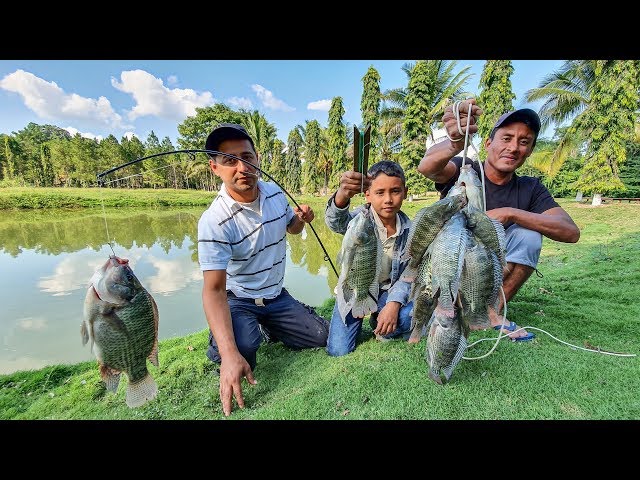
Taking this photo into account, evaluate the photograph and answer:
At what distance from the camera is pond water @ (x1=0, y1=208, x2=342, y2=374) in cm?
516

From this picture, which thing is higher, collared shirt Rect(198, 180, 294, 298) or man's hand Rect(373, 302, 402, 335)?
collared shirt Rect(198, 180, 294, 298)

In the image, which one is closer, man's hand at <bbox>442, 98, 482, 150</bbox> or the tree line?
man's hand at <bbox>442, 98, 482, 150</bbox>

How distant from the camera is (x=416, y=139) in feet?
70.4

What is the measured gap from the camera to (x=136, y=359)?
212cm

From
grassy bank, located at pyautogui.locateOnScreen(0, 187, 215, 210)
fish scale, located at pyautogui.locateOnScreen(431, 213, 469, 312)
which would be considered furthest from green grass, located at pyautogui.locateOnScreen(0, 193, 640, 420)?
grassy bank, located at pyautogui.locateOnScreen(0, 187, 215, 210)

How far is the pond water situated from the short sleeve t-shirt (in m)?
3.50

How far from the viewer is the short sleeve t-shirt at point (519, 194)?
10.3 feet

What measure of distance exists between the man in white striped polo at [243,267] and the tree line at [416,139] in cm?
67

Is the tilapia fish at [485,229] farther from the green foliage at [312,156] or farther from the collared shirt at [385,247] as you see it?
the green foliage at [312,156]

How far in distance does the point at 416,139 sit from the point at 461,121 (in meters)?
21.0

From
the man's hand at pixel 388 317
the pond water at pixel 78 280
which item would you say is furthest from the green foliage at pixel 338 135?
the man's hand at pixel 388 317

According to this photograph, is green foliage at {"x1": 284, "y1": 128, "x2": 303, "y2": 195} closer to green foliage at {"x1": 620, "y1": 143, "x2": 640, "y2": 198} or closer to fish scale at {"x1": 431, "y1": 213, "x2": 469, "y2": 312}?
green foliage at {"x1": 620, "y1": 143, "x2": 640, "y2": 198}

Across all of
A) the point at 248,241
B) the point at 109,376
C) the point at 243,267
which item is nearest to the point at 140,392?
the point at 109,376
